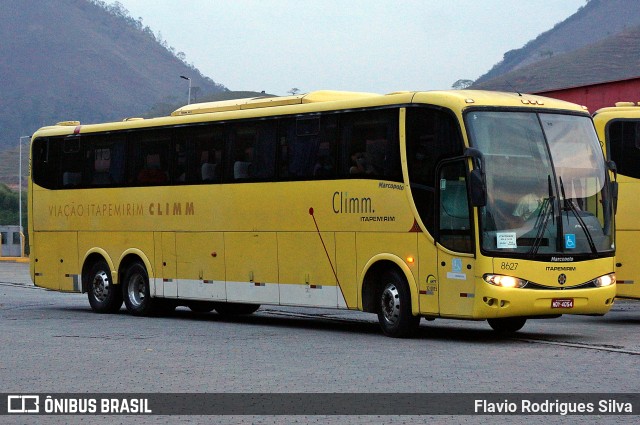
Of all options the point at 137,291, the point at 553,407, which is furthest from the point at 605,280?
the point at 137,291

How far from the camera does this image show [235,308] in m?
24.2

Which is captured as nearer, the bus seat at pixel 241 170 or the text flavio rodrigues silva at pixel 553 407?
the text flavio rodrigues silva at pixel 553 407

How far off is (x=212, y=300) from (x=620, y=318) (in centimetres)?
730

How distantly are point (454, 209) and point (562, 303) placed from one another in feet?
6.13

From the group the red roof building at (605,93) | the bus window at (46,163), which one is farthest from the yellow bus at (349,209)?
the red roof building at (605,93)

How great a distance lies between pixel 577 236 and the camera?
677 inches

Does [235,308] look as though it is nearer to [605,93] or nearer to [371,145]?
[371,145]

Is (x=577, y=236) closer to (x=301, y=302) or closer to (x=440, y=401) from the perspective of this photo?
(x=301, y=302)

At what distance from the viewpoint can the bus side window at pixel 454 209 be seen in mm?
16948

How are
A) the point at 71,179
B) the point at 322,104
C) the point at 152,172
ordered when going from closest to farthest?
the point at 322,104 < the point at 152,172 < the point at 71,179

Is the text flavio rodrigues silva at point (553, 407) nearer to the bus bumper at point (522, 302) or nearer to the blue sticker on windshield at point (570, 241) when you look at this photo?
the bus bumper at point (522, 302)

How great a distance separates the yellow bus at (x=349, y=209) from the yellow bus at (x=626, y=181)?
11.4 feet

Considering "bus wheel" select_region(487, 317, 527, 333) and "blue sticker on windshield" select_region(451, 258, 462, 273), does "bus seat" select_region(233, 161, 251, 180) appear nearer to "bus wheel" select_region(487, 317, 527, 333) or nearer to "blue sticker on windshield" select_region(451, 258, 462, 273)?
"bus wheel" select_region(487, 317, 527, 333)

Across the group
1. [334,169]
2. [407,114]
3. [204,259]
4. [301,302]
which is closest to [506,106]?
[407,114]
